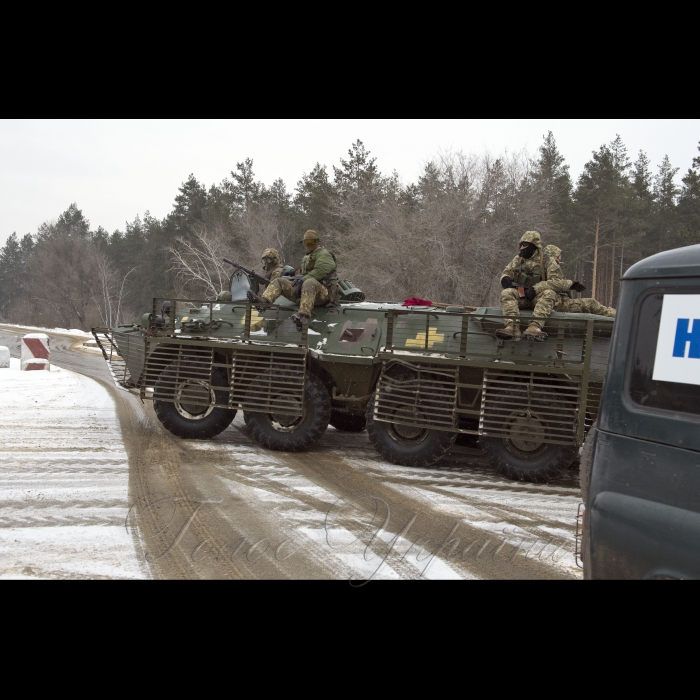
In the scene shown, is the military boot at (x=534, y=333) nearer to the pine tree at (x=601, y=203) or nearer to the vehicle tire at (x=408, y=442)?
the vehicle tire at (x=408, y=442)

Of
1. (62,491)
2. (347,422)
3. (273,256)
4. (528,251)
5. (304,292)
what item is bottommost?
(62,491)

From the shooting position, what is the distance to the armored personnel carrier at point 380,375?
304 inches

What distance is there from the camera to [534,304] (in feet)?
27.1

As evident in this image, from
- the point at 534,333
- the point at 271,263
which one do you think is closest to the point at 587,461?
the point at 534,333

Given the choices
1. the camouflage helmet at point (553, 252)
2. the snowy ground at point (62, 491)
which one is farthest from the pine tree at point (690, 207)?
the snowy ground at point (62, 491)

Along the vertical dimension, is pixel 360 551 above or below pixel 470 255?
below

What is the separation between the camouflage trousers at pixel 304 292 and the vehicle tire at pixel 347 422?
1.97 metres

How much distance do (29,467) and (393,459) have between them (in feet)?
12.7

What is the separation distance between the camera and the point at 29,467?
23.9 ft

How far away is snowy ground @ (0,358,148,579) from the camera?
4637mm

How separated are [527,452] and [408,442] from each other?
1.38 m

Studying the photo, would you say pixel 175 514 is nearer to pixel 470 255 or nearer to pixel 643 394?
pixel 643 394

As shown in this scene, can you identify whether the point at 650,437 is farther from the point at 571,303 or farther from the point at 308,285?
the point at 308,285

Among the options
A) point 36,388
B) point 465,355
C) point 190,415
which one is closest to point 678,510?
point 465,355
